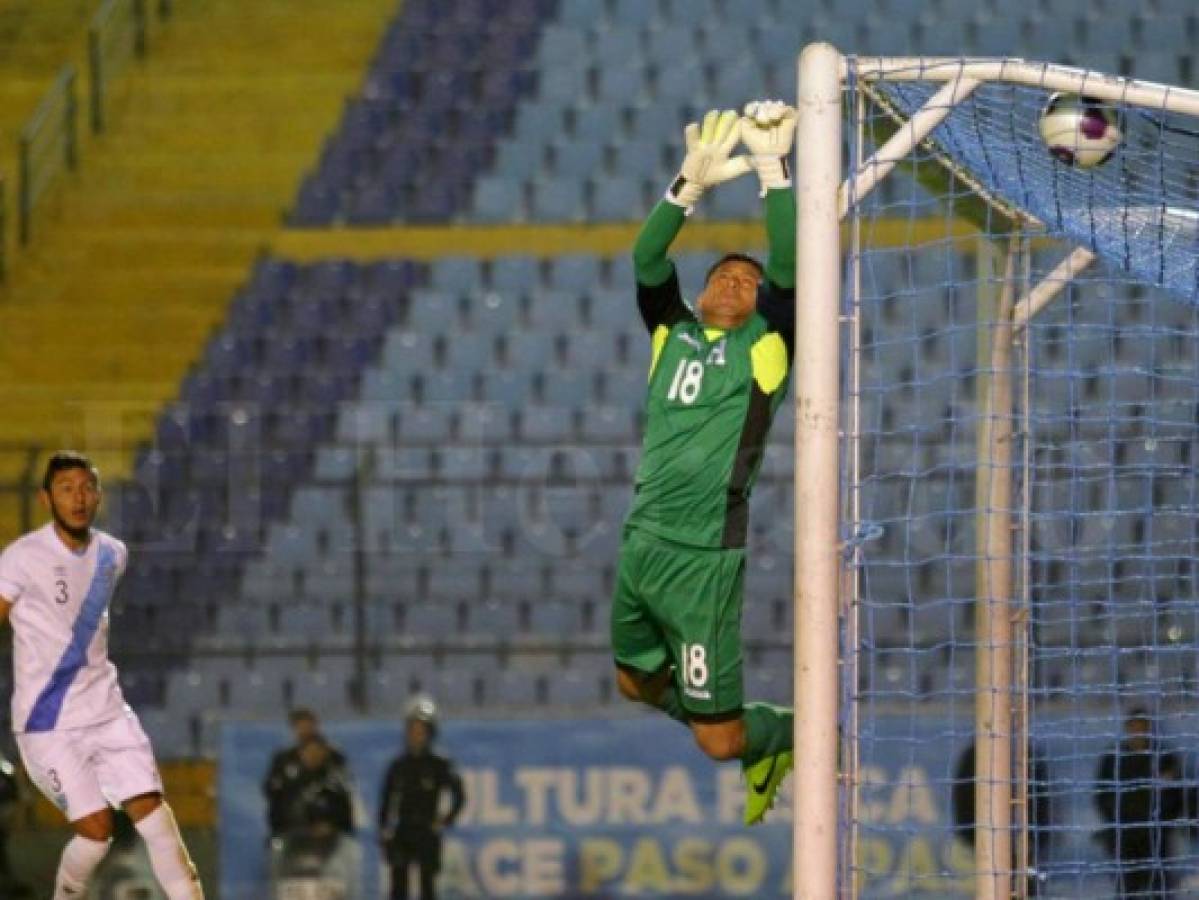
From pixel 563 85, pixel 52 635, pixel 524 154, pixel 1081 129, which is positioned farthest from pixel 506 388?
pixel 1081 129

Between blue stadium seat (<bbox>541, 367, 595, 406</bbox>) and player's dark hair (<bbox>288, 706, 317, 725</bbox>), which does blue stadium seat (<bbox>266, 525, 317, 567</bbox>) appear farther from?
player's dark hair (<bbox>288, 706, 317, 725</bbox>)

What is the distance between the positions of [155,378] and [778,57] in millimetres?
4204

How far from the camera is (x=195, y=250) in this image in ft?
49.9

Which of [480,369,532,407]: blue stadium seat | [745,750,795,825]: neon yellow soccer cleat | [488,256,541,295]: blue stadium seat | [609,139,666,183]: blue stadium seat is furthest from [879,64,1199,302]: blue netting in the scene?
[609,139,666,183]: blue stadium seat

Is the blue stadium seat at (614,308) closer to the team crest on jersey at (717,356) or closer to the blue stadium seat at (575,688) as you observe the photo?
the blue stadium seat at (575,688)

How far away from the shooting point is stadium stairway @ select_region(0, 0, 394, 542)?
14.5 meters

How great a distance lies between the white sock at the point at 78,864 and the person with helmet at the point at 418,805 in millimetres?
3542

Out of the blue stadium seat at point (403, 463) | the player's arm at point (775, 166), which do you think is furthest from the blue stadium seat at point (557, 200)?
the player's arm at point (775, 166)

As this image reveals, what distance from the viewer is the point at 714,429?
6828 mm

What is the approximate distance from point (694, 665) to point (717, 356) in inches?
33.1

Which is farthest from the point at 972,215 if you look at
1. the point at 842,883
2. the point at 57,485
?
the point at 57,485

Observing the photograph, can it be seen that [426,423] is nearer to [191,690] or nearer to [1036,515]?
[191,690]

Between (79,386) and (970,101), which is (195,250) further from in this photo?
(970,101)

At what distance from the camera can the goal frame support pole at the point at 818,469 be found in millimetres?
6086
